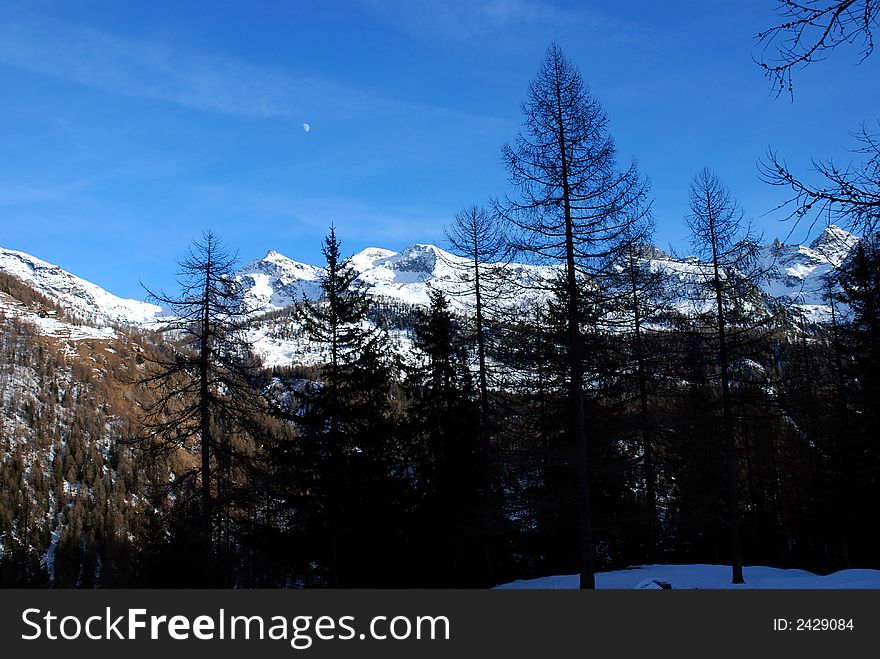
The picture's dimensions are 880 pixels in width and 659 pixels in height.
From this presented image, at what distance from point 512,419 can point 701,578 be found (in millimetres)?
7702

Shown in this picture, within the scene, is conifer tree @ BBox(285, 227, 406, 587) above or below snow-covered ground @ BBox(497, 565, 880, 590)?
above

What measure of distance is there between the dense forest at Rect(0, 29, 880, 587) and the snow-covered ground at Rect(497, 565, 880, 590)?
1213mm

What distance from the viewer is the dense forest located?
46.7 ft

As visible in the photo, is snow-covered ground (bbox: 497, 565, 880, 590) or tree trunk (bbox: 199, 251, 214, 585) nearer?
tree trunk (bbox: 199, 251, 214, 585)

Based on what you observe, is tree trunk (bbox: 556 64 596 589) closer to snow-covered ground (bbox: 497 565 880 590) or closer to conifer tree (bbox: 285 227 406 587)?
snow-covered ground (bbox: 497 565 880 590)

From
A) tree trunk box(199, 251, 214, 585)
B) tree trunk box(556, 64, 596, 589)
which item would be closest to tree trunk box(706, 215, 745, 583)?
tree trunk box(556, 64, 596, 589)

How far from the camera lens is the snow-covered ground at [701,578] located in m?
15.9

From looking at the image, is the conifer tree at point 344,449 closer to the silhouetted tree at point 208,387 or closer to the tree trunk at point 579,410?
the silhouetted tree at point 208,387

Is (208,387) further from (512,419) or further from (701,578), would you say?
(701,578)

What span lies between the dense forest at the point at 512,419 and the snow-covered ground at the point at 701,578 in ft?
3.98

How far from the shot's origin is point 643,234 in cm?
1379

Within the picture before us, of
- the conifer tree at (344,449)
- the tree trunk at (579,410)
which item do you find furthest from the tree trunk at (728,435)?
the conifer tree at (344,449)

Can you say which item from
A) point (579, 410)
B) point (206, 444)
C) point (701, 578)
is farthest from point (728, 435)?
point (206, 444)
